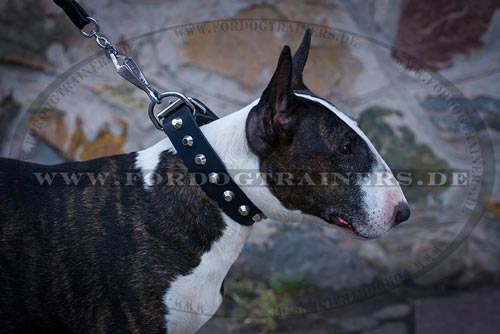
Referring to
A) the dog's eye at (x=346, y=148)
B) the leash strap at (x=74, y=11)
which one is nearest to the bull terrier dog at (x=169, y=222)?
the dog's eye at (x=346, y=148)

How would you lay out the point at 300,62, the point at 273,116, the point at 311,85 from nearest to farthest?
1. the point at 273,116
2. the point at 300,62
3. the point at 311,85

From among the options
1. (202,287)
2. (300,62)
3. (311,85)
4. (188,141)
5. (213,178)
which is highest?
(311,85)

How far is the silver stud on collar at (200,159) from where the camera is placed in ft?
6.19

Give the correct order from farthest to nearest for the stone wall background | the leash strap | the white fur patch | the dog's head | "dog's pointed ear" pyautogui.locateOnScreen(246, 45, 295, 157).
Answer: the stone wall background → the leash strap → the white fur patch → the dog's head → "dog's pointed ear" pyautogui.locateOnScreen(246, 45, 295, 157)

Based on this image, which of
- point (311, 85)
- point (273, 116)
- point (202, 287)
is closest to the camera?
point (273, 116)

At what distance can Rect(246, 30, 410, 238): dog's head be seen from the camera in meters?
1.87

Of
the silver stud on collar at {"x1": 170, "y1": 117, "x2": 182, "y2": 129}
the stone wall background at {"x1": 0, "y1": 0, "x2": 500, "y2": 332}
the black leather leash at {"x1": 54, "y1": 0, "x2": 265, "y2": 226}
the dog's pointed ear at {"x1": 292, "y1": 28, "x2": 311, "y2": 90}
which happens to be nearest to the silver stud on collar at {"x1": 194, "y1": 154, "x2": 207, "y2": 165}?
the black leather leash at {"x1": 54, "y1": 0, "x2": 265, "y2": 226}

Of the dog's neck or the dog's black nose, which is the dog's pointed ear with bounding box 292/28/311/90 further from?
the dog's black nose

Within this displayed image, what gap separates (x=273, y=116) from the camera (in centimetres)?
182

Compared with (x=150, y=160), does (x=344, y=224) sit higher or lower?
lower

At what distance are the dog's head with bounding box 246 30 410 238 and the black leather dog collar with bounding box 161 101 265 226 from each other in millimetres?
111

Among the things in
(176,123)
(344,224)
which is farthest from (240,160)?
(344,224)

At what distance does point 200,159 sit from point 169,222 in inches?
8.7

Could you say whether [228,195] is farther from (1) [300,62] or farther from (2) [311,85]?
(2) [311,85]
